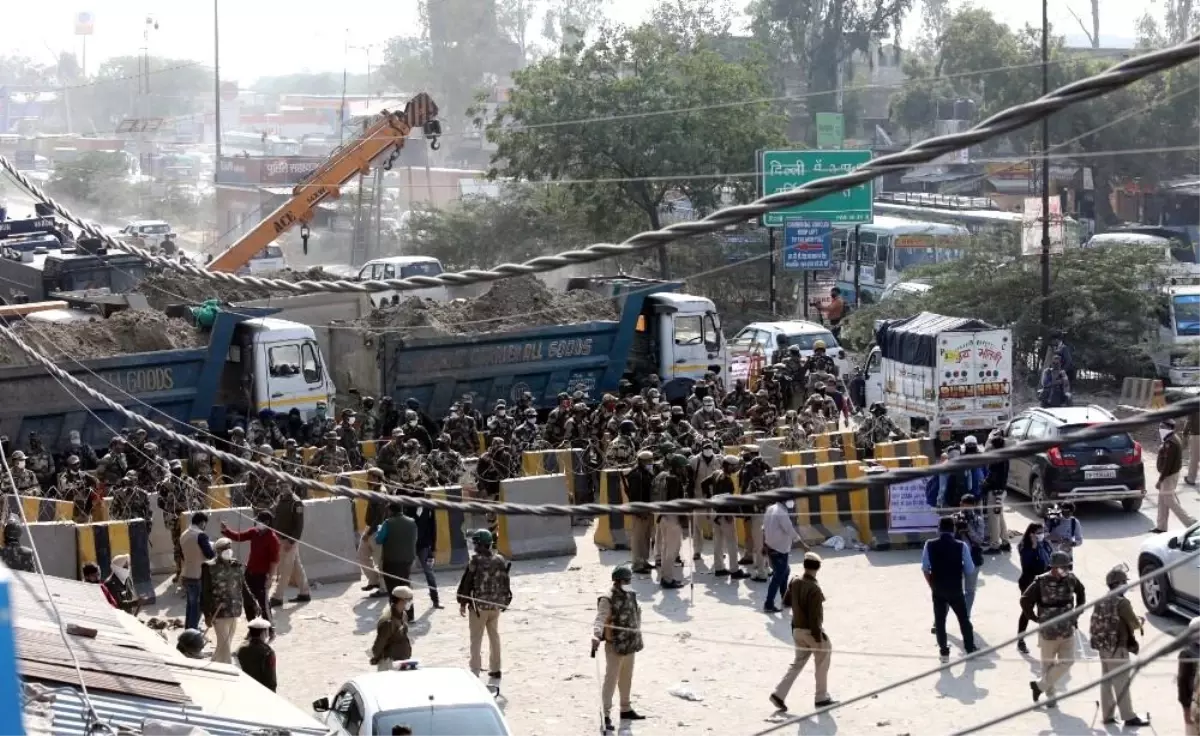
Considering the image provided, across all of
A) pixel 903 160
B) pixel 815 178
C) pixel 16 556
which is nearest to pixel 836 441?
pixel 16 556

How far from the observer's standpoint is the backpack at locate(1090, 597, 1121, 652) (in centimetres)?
1161

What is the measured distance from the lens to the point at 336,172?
3281 cm

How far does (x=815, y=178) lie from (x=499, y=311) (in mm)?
10649

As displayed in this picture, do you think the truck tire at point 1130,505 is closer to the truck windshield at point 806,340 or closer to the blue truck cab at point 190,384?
the truck windshield at point 806,340

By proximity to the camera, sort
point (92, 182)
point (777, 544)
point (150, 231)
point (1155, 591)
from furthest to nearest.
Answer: point (92, 182), point (150, 231), point (777, 544), point (1155, 591)

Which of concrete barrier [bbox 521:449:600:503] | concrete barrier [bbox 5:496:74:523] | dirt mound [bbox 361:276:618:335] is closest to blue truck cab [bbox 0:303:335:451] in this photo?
dirt mound [bbox 361:276:618:335]

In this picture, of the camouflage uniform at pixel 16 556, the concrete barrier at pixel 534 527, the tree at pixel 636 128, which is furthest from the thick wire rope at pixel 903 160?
the tree at pixel 636 128

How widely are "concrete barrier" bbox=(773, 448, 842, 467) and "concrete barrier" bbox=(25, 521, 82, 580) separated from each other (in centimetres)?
800

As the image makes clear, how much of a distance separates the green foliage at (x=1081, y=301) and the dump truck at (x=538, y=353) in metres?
6.09

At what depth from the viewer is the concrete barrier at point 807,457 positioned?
1930 centimetres

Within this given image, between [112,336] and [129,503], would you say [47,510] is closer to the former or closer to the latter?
[129,503]

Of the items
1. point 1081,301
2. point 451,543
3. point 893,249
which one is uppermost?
point 893,249

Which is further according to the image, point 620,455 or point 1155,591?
point 620,455

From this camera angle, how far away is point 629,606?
12312 millimetres
